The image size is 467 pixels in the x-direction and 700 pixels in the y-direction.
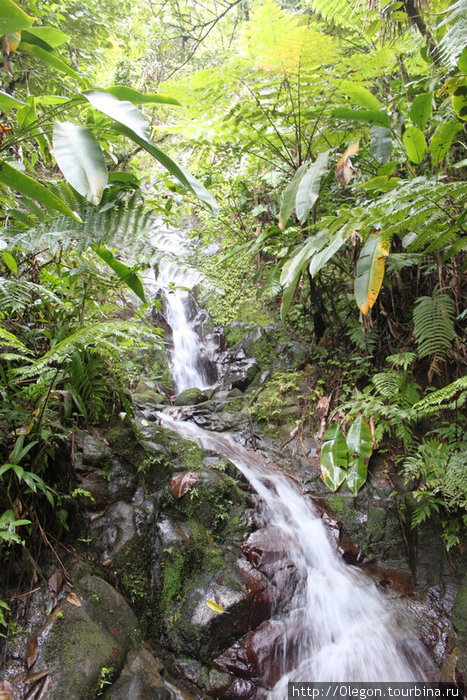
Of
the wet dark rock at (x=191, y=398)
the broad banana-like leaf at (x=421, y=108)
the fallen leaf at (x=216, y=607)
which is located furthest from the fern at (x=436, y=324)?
the wet dark rock at (x=191, y=398)

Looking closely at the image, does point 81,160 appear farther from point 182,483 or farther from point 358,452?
point 358,452

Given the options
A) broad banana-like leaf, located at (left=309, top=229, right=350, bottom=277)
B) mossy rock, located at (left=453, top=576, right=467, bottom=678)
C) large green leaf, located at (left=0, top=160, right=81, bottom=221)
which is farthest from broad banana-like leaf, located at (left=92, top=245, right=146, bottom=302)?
mossy rock, located at (left=453, top=576, right=467, bottom=678)

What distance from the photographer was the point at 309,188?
2389 mm

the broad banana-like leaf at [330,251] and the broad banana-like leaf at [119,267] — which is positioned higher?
the broad banana-like leaf at [330,251]

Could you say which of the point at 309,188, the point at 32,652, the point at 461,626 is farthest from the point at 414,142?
the point at 32,652

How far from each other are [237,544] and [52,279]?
2.15m

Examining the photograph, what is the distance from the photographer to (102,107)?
899mm

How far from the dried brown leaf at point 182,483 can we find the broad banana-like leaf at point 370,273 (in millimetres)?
1678

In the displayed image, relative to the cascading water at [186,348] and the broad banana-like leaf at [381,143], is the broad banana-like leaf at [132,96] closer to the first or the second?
the broad banana-like leaf at [381,143]

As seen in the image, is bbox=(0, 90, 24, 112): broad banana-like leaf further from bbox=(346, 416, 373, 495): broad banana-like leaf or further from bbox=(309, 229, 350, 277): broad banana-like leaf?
bbox=(346, 416, 373, 495): broad banana-like leaf

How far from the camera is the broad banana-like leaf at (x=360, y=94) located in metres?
2.59

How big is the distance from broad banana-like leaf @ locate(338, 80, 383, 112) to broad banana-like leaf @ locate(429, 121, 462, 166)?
1.70ft

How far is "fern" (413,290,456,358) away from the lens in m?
2.79

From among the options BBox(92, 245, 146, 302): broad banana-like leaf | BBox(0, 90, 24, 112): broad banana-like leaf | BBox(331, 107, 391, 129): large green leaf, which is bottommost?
BBox(92, 245, 146, 302): broad banana-like leaf
